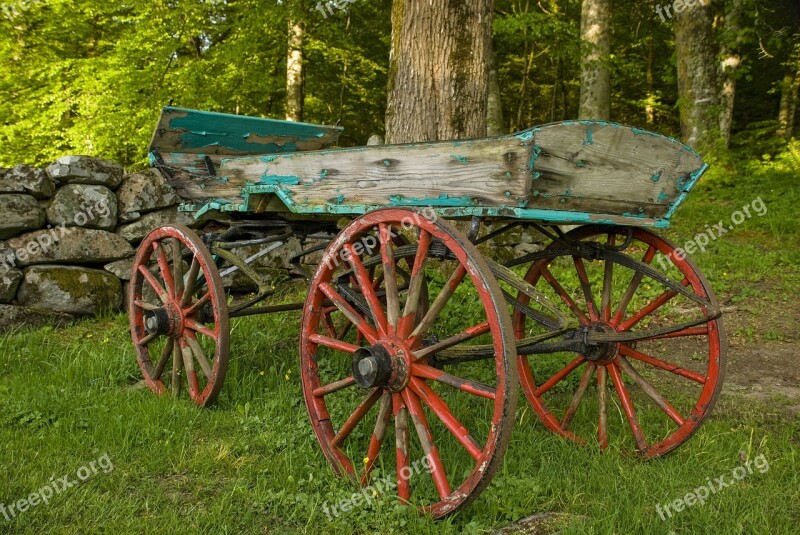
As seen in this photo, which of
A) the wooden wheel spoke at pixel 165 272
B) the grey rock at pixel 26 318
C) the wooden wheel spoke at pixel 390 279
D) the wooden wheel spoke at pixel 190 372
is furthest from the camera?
the grey rock at pixel 26 318

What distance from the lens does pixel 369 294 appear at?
9.37ft

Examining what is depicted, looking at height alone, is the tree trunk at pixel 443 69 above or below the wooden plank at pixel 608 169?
above

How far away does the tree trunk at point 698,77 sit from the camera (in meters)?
→ 9.57

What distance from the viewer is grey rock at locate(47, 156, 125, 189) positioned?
19.3 ft

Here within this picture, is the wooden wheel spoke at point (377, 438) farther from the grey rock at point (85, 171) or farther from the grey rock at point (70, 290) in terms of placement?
the grey rock at point (85, 171)

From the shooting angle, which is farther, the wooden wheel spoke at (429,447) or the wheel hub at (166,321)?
the wheel hub at (166,321)

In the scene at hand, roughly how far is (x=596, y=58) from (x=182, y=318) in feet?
25.5

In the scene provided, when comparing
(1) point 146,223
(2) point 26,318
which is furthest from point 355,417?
(1) point 146,223

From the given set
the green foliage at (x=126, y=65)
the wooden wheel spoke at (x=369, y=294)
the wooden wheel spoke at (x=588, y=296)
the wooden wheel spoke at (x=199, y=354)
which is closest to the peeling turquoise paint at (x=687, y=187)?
the wooden wheel spoke at (x=588, y=296)

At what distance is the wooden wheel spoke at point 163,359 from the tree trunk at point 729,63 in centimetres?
839

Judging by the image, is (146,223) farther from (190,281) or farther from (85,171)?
(190,281)

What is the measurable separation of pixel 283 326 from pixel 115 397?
1617mm

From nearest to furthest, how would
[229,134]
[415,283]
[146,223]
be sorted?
1. [415,283]
2. [229,134]
3. [146,223]

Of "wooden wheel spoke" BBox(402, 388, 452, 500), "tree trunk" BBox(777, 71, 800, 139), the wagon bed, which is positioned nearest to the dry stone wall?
the wagon bed
